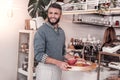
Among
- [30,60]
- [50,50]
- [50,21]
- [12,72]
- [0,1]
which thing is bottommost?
[12,72]

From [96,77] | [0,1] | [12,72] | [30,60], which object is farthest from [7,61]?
[96,77]

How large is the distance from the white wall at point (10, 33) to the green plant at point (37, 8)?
22 centimetres

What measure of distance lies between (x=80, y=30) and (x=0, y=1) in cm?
173

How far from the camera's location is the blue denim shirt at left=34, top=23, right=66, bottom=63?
1.97 meters

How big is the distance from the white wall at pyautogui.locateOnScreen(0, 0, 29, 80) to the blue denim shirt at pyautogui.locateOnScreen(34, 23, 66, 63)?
157 centimetres

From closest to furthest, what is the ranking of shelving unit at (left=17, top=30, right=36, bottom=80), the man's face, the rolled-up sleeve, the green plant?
the rolled-up sleeve < the man's face < shelving unit at (left=17, top=30, right=36, bottom=80) < the green plant

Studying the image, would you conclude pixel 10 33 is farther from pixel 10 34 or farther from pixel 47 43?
pixel 47 43

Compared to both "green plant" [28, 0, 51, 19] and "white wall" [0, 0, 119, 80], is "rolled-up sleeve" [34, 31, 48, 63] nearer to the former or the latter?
"green plant" [28, 0, 51, 19]

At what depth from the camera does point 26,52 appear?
11.5 feet

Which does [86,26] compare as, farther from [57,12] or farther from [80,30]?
[57,12]

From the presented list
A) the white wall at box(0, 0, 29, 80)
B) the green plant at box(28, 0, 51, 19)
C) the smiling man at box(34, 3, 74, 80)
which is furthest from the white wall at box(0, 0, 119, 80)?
the smiling man at box(34, 3, 74, 80)

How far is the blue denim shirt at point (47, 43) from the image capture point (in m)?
1.97

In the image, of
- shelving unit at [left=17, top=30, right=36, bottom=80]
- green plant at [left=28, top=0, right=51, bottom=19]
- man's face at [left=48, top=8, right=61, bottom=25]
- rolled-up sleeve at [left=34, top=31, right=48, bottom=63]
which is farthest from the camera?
green plant at [left=28, top=0, right=51, bottom=19]

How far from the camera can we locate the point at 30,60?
3.28m
